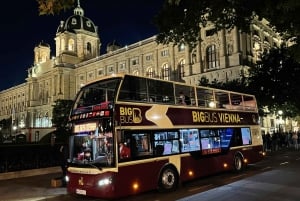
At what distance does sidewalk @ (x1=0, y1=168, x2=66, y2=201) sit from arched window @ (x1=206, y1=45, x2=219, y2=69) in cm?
4101

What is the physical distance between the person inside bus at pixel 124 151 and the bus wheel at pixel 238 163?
7599 mm

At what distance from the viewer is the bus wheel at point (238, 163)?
52.6 feet

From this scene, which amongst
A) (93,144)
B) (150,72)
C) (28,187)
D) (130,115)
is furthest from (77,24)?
(93,144)

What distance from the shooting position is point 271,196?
9.95 m

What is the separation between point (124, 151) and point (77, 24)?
9391cm

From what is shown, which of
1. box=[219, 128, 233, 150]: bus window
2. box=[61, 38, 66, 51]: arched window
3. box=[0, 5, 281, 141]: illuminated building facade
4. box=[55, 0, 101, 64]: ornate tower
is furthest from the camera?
box=[55, 0, 101, 64]: ornate tower

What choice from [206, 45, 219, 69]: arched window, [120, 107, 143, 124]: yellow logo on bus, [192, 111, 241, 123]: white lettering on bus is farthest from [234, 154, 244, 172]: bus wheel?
[206, 45, 219, 69]: arched window

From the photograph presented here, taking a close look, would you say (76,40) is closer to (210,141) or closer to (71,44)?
(71,44)

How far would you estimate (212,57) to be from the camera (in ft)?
182

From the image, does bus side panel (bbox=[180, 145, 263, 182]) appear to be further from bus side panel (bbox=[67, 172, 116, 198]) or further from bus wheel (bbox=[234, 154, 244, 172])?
bus side panel (bbox=[67, 172, 116, 198])

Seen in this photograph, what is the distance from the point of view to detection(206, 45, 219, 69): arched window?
2153 inches

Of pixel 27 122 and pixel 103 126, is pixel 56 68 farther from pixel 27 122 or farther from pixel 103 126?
pixel 103 126

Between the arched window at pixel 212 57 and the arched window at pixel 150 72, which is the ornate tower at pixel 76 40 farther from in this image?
the arched window at pixel 212 57

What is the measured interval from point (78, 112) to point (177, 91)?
4052 millimetres
